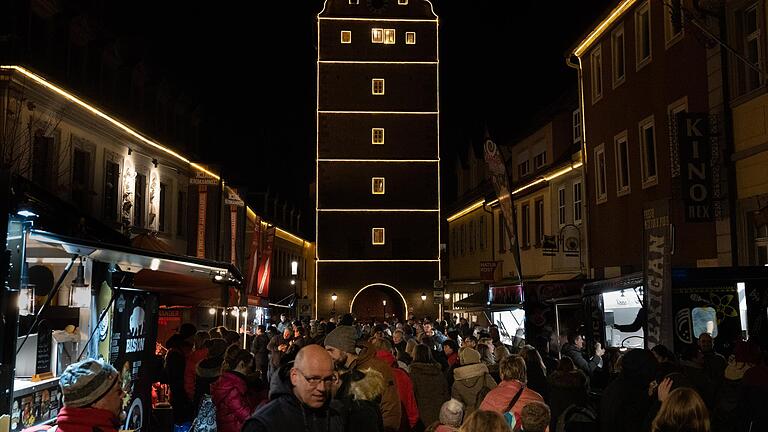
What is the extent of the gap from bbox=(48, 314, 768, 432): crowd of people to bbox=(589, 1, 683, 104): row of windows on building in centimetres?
931

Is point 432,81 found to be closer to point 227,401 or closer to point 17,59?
point 17,59

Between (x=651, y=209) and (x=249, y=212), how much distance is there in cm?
2826

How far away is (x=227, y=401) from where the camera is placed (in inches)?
300

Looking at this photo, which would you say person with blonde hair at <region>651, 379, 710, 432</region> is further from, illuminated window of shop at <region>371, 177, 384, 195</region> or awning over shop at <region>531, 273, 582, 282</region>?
illuminated window of shop at <region>371, 177, 384, 195</region>

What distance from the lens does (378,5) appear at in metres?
54.3

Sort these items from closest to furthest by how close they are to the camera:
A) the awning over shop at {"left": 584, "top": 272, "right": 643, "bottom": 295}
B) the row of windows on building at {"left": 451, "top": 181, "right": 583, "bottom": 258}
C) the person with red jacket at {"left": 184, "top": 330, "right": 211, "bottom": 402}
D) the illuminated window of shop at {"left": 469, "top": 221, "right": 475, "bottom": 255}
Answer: the person with red jacket at {"left": 184, "top": 330, "right": 211, "bottom": 402} < the awning over shop at {"left": 584, "top": 272, "right": 643, "bottom": 295} < the row of windows on building at {"left": 451, "top": 181, "right": 583, "bottom": 258} < the illuminated window of shop at {"left": 469, "top": 221, "right": 475, "bottom": 255}

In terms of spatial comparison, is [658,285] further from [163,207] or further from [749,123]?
[163,207]

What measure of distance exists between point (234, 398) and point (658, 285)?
763cm

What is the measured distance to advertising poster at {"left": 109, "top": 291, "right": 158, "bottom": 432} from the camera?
945 centimetres

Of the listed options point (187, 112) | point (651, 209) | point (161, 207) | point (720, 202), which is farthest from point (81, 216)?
point (187, 112)

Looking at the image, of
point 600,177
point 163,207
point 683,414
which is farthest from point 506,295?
point 683,414

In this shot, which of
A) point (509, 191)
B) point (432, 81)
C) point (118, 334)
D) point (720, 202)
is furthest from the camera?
point (432, 81)

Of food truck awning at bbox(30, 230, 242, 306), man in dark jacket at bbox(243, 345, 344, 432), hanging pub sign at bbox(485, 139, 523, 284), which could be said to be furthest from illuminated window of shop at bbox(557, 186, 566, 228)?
man in dark jacket at bbox(243, 345, 344, 432)

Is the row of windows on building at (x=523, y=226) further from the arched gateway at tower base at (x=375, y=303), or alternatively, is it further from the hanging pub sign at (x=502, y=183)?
the arched gateway at tower base at (x=375, y=303)
